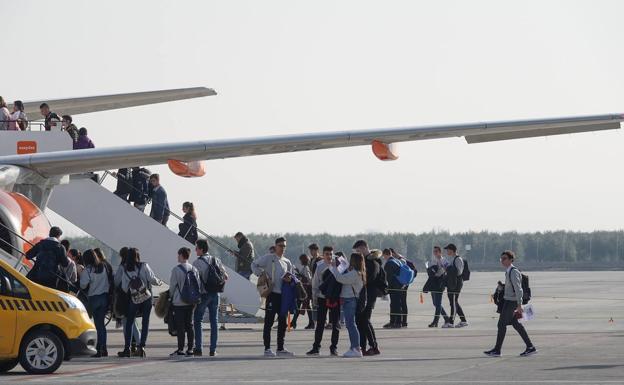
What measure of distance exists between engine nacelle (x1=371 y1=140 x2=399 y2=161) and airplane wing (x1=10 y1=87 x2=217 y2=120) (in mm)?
7419

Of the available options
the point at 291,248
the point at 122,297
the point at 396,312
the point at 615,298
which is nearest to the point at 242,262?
the point at 396,312

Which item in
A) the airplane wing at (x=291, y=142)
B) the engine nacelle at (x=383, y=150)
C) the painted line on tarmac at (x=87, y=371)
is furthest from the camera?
the engine nacelle at (x=383, y=150)

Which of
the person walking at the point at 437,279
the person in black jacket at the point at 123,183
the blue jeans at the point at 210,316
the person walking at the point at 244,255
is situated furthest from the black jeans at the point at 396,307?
the blue jeans at the point at 210,316

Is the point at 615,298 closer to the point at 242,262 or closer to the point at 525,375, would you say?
the point at 242,262

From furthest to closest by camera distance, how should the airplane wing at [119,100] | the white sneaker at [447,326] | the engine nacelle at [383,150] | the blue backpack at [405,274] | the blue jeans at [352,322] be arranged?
the airplane wing at [119,100]
the white sneaker at [447,326]
the blue backpack at [405,274]
the engine nacelle at [383,150]
the blue jeans at [352,322]

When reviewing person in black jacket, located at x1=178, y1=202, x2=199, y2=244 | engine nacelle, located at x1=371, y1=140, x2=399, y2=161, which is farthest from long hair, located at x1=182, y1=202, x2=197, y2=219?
engine nacelle, located at x1=371, y1=140, x2=399, y2=161

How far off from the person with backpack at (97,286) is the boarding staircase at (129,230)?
6234 millimetres

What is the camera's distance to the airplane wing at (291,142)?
78.5ft

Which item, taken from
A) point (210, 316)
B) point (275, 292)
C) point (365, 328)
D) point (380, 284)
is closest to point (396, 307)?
point (380, 284)

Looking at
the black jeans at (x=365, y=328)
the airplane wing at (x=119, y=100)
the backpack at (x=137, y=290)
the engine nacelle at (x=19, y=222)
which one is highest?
the airplane wing at (x=119, y=100)

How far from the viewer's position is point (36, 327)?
17234 millimetres

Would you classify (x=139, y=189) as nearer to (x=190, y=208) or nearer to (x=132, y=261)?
(x=190, y=208)

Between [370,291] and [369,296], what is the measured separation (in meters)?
0.09

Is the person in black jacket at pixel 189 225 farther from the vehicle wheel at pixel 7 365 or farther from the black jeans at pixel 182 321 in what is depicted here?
the vehicle wheel at pixel 7 365
